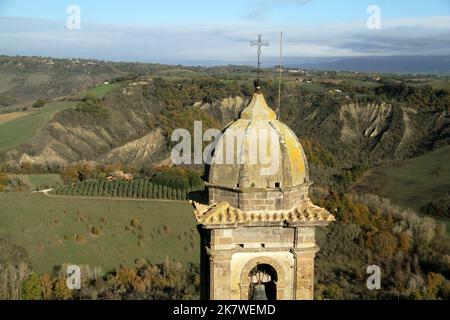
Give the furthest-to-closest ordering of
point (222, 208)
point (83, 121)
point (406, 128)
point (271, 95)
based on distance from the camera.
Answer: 1. point (271, 95)
2. point (406, 128)
3. point (83, 121)
4. point (222, 208)

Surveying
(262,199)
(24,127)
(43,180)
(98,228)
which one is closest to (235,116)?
(24,127)

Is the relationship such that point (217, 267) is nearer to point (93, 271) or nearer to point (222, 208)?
point (222, 208)

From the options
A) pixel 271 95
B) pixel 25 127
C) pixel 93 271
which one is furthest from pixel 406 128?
pixel 93 271

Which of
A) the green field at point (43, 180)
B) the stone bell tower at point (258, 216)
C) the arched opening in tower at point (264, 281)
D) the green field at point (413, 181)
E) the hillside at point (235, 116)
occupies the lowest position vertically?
the green field at point (413, 181)

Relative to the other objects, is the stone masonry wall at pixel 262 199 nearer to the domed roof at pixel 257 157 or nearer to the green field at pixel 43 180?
the domed roof at pixel 257 157

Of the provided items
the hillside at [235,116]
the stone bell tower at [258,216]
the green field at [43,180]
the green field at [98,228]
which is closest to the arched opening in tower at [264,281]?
the stone bell tower at [258,216]

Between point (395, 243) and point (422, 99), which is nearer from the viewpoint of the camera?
point (395, 243)

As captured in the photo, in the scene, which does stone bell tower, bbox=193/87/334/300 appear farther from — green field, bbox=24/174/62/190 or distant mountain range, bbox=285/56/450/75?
distant mountain range, bbox=285/56/450/75

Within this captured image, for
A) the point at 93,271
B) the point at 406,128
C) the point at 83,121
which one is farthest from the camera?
the point at 406,128
